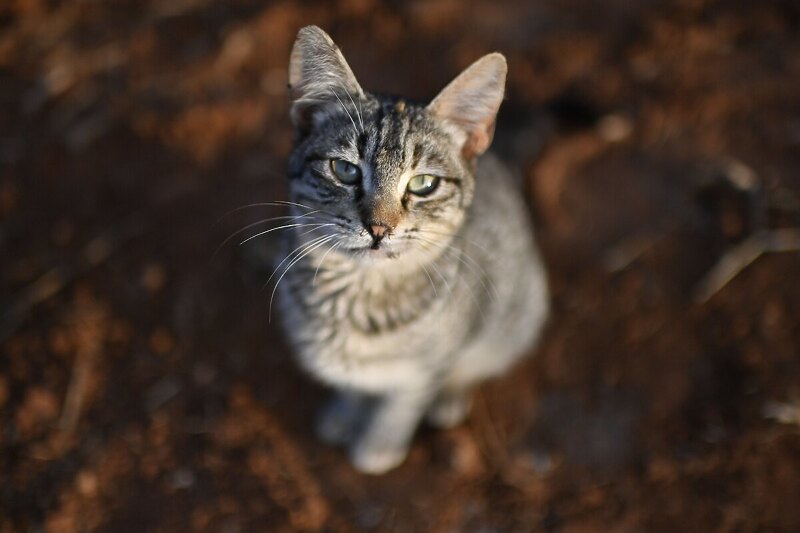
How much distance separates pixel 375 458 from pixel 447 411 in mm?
410

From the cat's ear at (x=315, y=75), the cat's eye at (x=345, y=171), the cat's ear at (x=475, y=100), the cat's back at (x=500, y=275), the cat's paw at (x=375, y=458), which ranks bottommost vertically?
the cat's paw at (x=375, y=458)

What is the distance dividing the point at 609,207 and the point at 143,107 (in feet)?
8.91

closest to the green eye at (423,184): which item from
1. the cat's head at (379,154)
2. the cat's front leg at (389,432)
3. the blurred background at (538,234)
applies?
the cat's head at (379,154)

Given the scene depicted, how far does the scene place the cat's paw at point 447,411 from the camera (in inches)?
128

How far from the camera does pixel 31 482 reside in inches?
114

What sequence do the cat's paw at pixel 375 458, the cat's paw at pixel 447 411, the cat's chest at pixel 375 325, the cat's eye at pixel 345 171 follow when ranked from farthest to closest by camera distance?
Result: the cat's paw at pixel 447 411 → the cat's paw at pixel 375 458 → the cat's chest at pixel 375 325 → the cat's eye at pixel 345 171

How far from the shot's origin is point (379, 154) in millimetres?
2205

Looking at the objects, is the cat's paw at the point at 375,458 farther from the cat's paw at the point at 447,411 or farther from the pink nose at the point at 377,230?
the pink nose at the point at 377,230

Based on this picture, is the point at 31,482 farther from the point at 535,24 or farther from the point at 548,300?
the point at 535,24

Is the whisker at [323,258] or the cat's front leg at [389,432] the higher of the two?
the whisker at [323,258]

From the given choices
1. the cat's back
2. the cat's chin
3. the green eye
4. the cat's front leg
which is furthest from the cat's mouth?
the cat's front leg

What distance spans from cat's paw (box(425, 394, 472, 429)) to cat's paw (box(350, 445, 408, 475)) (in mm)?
228

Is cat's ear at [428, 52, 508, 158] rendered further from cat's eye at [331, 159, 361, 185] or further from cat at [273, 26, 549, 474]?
cat's eye at [331, 159, 361, 185]

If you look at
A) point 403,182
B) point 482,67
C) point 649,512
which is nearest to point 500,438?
point 649,512
